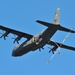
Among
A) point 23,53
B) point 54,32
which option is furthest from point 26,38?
point 54,32

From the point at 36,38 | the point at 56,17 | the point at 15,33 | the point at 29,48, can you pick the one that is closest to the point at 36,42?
the point at 36,38

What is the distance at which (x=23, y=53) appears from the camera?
84.0 metres

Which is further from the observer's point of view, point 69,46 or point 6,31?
point 69,46

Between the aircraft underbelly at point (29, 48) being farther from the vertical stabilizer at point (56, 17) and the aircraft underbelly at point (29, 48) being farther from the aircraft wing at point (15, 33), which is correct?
the vertical stabilizer at point (56, 17)

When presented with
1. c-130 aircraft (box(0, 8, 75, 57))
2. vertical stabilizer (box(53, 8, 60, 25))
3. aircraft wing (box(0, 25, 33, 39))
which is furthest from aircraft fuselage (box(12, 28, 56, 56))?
vertical stabilizer (box(53, 8, 60, 25))

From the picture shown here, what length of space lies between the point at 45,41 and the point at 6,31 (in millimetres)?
8737

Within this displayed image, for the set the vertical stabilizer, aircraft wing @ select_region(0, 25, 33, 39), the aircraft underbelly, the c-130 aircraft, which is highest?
the vertical stabilizer

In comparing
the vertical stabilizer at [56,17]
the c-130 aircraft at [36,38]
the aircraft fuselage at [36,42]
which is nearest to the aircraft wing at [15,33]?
the c-130 aircraft at [36,38]

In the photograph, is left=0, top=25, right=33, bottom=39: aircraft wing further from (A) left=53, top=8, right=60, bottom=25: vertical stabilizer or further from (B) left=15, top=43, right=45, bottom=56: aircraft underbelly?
(A) left=53, top=8, right=60, bottom=25: vertical stabilizer

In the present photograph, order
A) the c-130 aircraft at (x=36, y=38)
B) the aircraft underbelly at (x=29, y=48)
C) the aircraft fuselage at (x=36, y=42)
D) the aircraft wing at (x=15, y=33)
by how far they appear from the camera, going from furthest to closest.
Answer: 1. the aircraft wing at (x=15, y=33)
2. the aircraft underbelly at (x=29, y=48)
3. the aircraft fuselage at (x=36, y=42)
4. the c-130 aircraft at (x=36, y=38)

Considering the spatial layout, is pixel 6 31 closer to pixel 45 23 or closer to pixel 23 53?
pixel 23 53

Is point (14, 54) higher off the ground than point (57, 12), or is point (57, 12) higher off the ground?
point (57, 12)

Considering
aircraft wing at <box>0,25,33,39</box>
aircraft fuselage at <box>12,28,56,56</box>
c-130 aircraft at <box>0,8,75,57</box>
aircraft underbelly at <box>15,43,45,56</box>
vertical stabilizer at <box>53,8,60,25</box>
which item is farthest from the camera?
aircraft wing at <box>0,25,33,39</box>

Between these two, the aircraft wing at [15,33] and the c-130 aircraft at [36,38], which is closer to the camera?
the c-130 aircraft at [36,38]
